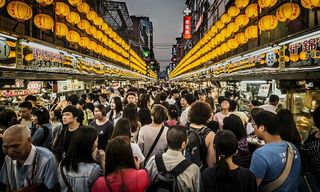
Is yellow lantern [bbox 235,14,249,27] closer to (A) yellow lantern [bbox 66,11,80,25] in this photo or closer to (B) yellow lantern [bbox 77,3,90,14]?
(B) yellow lantern [bbox 77,3,90,14]

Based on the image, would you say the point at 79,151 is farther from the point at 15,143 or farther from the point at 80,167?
the point at 15,143

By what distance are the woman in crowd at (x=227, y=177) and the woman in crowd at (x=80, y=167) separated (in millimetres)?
1472

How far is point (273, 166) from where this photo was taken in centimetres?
338

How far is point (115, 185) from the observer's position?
3.19 meters

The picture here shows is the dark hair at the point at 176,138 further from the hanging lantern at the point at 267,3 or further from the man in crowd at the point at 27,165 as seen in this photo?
the hanging lantern at the point at 267,3

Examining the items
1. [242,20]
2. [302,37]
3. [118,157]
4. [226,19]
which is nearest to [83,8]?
[226,19]

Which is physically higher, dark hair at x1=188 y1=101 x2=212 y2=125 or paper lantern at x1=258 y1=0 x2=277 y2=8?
paper lantern at x1=258 y1=0 x2=277 y2=8

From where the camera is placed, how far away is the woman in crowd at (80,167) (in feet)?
11.4

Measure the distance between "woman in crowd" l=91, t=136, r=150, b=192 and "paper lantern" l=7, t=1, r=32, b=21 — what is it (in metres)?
6.85

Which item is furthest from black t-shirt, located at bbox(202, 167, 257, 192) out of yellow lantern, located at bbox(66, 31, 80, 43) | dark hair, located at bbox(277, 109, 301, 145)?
yellow lantern, located at bbox(66, 31, 80, 43)

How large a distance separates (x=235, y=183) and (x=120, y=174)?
1386 millimetres

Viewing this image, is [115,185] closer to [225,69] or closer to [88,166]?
[88,166]

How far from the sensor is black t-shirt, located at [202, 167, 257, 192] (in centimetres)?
316

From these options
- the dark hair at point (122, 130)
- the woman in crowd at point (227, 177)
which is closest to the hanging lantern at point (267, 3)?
the dark hair at point (122, 130)
